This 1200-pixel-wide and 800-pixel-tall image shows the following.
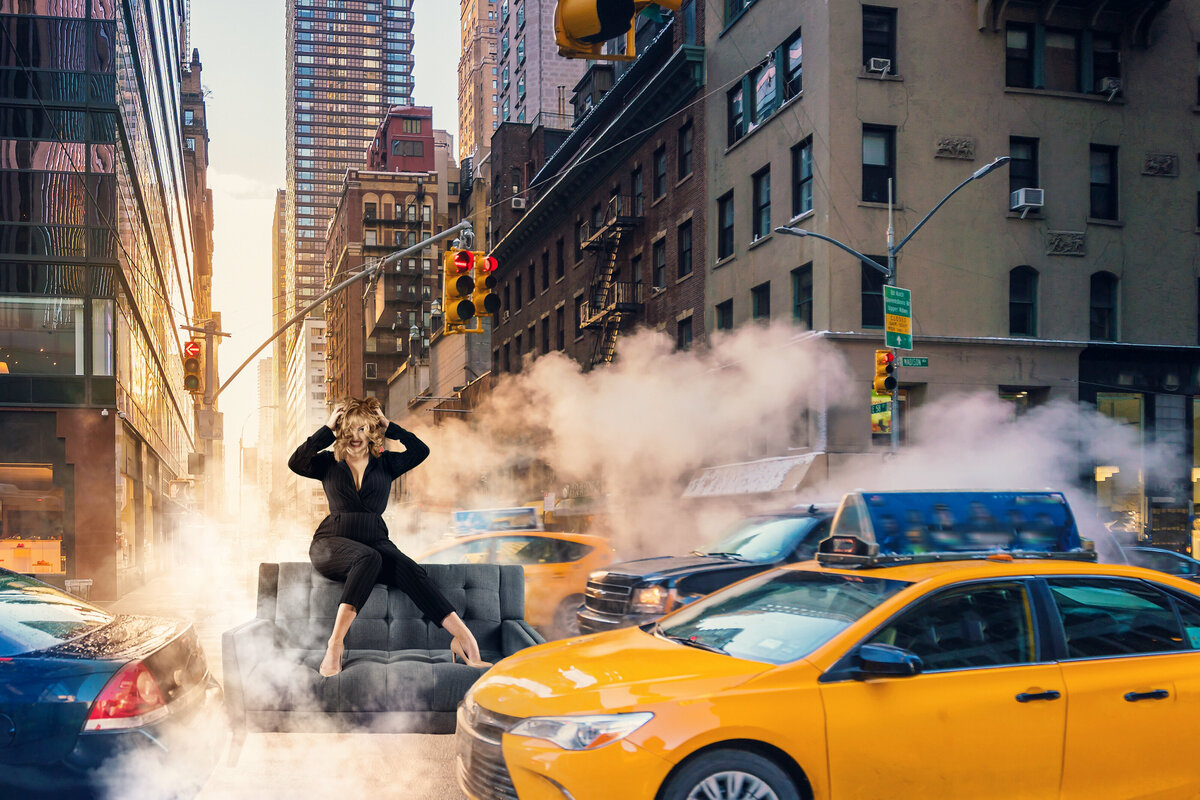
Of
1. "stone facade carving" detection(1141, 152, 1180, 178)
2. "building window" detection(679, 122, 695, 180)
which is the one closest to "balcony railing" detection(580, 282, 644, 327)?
"building window" detection(679, 122, 695, 180)

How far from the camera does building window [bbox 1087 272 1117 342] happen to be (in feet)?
88.2

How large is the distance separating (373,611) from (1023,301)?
23.0 metres

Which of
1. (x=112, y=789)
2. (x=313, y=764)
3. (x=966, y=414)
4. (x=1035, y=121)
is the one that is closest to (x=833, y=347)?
(x=966, y=414)

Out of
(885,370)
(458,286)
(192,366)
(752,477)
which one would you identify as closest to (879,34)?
(885,370)

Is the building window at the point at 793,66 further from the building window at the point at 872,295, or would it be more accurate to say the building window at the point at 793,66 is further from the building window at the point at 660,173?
the building window at the point at 660,173

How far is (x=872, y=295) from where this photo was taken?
25.6m

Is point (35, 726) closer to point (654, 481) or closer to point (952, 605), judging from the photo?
point (952, 605)

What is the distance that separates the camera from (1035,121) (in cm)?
2658

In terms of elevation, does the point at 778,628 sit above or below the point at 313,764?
above

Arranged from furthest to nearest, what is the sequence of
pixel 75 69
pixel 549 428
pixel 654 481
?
pixel 549 428
pixel 654 481
pixel 75 69

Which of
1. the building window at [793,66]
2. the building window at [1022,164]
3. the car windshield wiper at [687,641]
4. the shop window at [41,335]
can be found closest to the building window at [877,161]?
the building window at [793,66]

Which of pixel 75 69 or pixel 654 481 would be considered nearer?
pixel 75 69

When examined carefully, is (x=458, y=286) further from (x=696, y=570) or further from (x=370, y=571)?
(x=370, y=571)

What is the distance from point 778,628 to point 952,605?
823 mm
